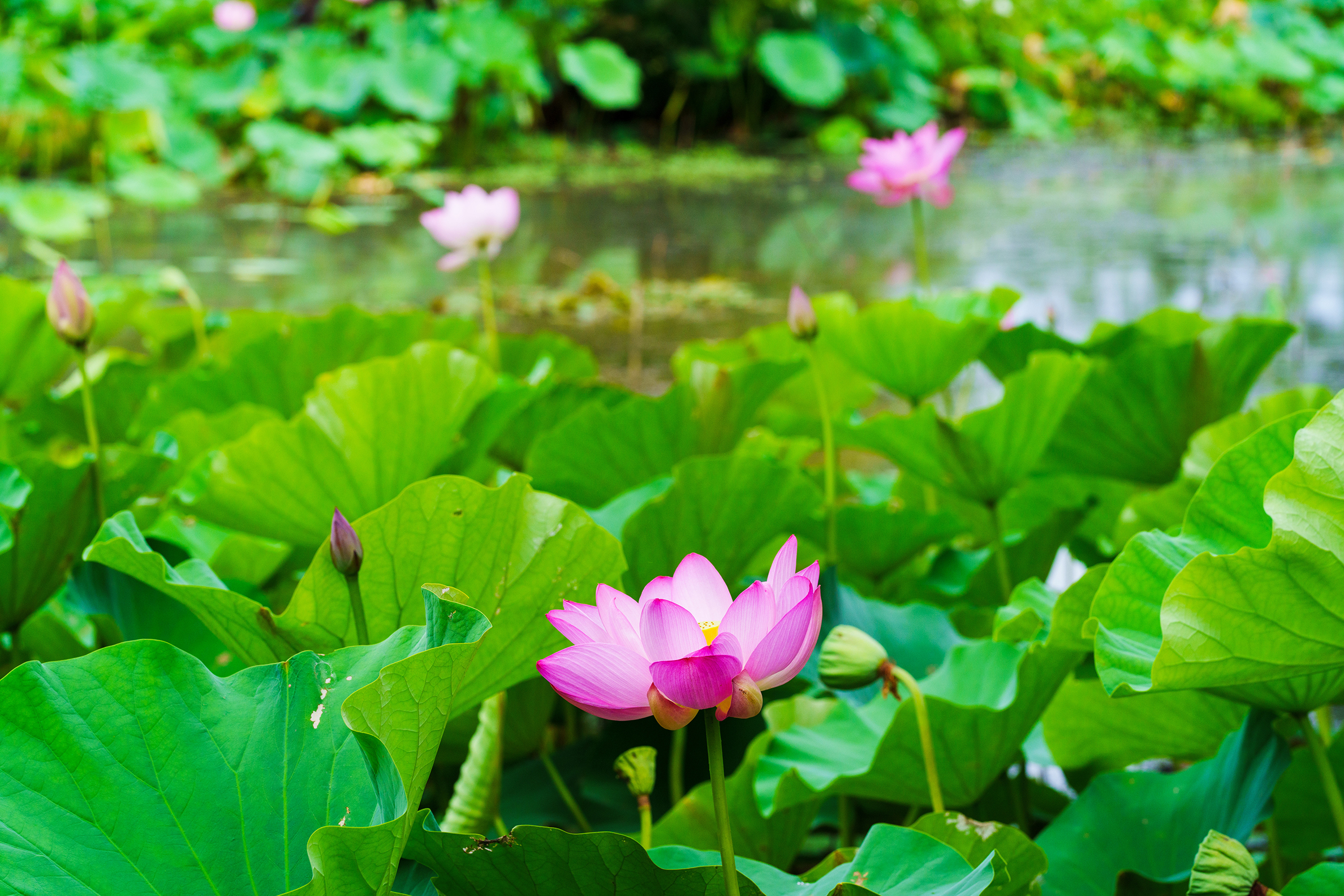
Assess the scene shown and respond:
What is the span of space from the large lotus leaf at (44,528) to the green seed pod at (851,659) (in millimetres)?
495

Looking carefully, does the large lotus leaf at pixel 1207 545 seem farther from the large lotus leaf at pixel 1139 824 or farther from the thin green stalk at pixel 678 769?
the thin green stalk at pixel 678 769

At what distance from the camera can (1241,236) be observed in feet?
10.8

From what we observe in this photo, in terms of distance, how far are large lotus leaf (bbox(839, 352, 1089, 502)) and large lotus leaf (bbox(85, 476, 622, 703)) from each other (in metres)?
0.42

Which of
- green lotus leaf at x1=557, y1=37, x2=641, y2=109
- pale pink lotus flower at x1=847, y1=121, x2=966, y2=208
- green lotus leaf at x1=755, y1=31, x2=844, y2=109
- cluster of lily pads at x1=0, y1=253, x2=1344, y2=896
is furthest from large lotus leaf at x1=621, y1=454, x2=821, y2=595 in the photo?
green lotus leaf at x1=755, y1=31, x2=844, y2=109

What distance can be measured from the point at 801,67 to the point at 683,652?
647 centimetres

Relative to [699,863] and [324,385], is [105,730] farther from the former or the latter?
[324,385]

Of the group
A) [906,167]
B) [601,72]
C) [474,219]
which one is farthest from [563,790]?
[601,72]

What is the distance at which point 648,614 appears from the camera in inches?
14.9

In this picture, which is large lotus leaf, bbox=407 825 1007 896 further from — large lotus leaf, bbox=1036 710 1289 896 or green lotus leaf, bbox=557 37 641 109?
green lotus leaf, bbox=557 37 641 109

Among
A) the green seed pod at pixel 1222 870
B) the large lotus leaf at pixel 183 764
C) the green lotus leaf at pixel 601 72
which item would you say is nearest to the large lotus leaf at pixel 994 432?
the green seed pod at pixel 1222 870

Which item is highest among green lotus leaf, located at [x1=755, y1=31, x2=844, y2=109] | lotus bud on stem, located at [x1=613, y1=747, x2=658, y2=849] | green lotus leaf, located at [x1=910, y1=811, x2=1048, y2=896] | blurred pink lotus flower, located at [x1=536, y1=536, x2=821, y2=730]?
blurred pink lotus flower, located at [x1=536, y1=536, x2=821, y2=730]

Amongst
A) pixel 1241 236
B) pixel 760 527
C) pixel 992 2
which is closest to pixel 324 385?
pixel 760 527

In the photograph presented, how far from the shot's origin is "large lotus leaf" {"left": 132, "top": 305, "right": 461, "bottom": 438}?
3.51ft

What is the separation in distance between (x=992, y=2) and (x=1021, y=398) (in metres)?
8.22
